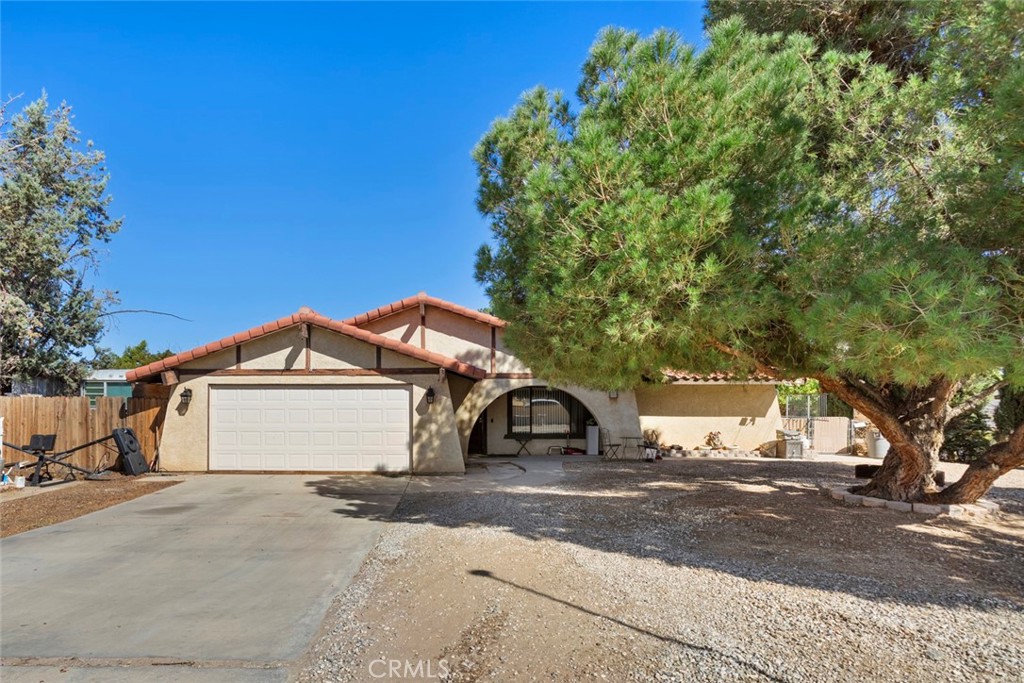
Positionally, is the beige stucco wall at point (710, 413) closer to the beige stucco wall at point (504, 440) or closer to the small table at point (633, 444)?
the small table at point (633, 444)

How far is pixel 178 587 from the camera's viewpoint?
534cm

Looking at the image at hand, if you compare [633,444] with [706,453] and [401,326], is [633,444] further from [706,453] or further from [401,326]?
[401,326]

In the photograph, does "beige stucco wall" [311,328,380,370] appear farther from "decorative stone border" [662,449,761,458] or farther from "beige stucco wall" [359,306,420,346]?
"decorative stone border" [662,449,761,458]

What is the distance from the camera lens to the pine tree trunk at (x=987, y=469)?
24.2ft

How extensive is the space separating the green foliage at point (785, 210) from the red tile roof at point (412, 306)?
8324 millimetres

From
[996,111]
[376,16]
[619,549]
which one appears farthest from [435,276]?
[996,111]

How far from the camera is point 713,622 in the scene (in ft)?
14.3

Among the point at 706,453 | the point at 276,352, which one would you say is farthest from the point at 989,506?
the point at 276,352

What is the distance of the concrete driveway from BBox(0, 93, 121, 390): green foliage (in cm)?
1163

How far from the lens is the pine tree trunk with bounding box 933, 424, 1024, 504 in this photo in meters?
7.38

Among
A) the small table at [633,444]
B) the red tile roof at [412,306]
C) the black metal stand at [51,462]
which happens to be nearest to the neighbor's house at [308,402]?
the black metal stand at [51,462]

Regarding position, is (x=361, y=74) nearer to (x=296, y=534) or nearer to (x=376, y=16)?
(x=376, y=16)

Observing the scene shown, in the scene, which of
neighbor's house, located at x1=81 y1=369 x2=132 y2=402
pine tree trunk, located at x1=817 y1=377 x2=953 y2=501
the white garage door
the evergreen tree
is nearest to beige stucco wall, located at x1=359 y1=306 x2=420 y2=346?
the white garage door

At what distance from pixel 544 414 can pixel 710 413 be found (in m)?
4.98
